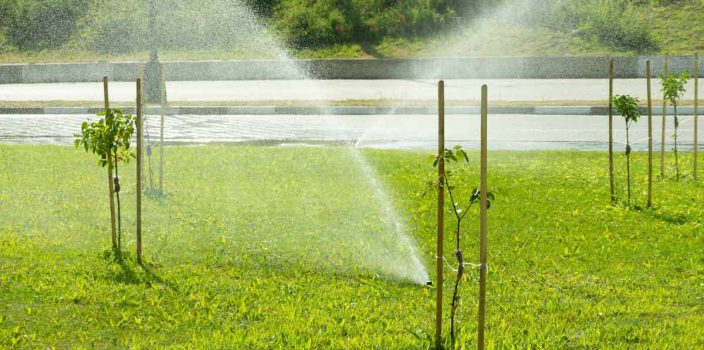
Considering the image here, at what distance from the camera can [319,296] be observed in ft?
22.0

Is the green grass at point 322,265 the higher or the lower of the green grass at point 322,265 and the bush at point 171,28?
the lower

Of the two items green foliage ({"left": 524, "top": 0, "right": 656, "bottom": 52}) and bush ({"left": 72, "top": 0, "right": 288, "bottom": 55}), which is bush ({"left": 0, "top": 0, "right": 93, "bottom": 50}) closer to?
bush ({"left": 72, "top": 0, "right": 288, "bottom": 55})

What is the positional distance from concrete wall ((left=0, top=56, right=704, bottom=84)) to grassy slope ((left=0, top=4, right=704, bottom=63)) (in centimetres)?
85

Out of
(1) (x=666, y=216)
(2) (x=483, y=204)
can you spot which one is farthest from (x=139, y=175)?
(1) (x=666, y=216)

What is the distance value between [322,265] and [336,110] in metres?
11.6

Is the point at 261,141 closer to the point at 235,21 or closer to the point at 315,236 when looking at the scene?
the point at 315,236

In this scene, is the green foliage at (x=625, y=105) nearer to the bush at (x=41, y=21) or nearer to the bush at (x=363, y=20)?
the bush at (x=363, y=20)

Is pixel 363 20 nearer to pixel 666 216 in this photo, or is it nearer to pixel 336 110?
pixel 336 110

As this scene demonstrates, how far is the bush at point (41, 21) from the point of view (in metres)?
28.2

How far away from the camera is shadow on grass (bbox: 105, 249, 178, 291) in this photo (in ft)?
23.0

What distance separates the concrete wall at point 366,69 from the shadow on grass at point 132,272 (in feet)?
55.6

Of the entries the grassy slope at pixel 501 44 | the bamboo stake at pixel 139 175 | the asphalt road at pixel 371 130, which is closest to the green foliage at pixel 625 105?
the asphalt road at pixel 371 130

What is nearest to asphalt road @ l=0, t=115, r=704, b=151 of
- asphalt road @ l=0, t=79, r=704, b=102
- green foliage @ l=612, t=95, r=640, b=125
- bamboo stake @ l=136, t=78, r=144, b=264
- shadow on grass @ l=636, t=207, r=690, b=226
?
asphalt road @ l=0, t=79, r=704, b=102

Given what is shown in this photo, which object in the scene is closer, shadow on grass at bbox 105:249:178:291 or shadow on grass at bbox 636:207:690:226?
shadow on grass at bbox 105:249:178:291
